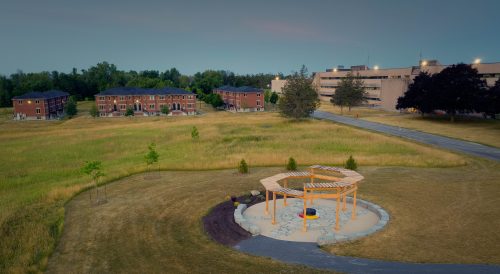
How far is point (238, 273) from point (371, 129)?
58.3 metres

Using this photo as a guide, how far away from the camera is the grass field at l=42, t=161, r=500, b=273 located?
16359mm

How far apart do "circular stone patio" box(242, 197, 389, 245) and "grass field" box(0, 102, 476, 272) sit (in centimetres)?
1227

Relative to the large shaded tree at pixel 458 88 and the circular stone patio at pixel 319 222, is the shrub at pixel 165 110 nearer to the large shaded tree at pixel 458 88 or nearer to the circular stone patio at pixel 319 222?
the large shaded tree at pixel 458 88

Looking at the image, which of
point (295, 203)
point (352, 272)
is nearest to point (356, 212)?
point (295, 203)

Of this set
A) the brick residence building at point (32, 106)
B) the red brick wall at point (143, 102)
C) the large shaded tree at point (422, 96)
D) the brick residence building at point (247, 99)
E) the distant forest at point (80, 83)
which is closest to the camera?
the large shaded tree at point (422, 96)

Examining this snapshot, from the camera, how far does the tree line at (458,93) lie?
6762cm

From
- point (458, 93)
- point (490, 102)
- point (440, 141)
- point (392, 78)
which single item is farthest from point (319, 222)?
point (392, 78)

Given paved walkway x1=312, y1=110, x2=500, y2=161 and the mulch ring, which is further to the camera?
paved walkway x1=312, y1=110, x2=500, y2=161

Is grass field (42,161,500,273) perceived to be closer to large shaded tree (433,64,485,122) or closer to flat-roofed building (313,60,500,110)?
large shaded tree (433,64,485,122)

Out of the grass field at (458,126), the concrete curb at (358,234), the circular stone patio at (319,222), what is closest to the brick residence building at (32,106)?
the grass field at (458,126)

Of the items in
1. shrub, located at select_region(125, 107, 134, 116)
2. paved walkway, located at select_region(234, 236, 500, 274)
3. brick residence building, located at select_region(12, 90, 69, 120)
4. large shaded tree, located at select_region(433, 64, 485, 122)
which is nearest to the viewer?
paved walkway, located at select_region(234, 236, 500, 274)

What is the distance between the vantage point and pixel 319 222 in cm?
2152

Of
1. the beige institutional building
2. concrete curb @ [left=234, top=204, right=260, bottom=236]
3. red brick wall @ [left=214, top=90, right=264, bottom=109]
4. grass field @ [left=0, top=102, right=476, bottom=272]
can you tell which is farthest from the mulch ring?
red brick wall @ [left=214, top=90, right=264, bottom=109]

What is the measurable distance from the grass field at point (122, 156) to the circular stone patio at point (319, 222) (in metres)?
12.3
